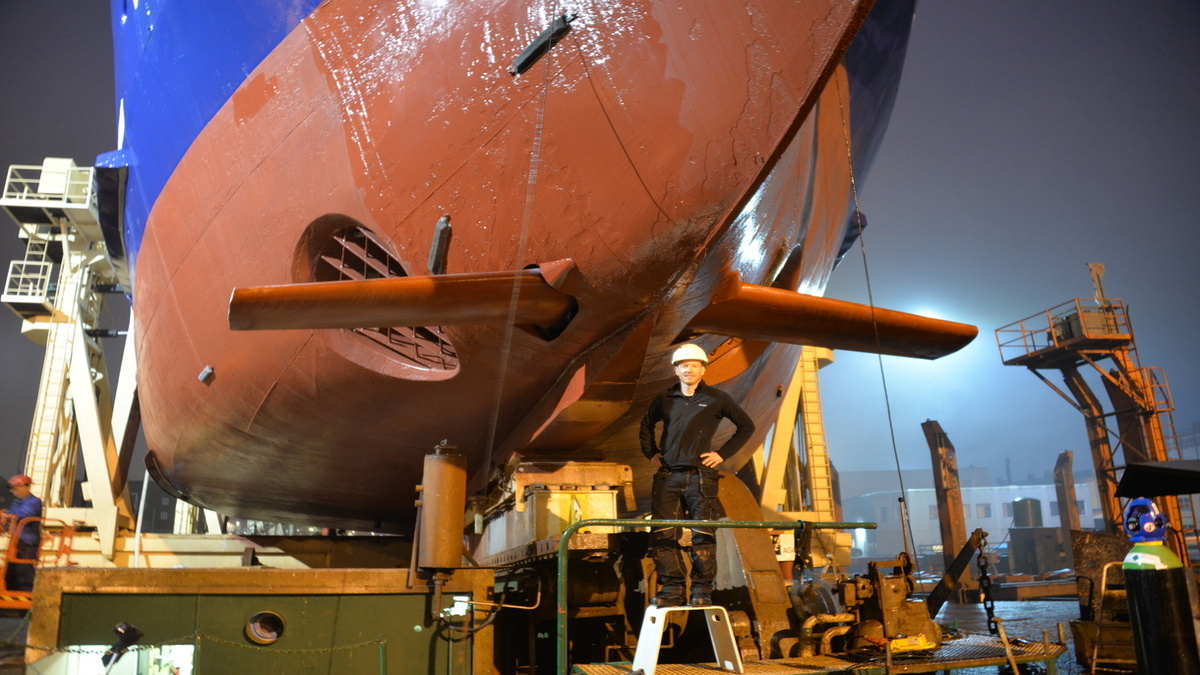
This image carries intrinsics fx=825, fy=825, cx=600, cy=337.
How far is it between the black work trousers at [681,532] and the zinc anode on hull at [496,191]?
1.78 ft

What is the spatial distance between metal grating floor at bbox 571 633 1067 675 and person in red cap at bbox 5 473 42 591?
5871mm

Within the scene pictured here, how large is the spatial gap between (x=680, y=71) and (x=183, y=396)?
5.11 metres

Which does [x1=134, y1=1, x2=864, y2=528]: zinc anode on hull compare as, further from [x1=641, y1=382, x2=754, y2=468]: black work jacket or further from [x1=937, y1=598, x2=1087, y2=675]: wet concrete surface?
Result: [x1=937, y1=598, x2=1087, y2=675]: wet concrete surface

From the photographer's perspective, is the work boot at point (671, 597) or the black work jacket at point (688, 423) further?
the black work jacket at point (688, 423)

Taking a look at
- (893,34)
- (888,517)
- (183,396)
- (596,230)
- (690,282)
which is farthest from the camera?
(888,517)

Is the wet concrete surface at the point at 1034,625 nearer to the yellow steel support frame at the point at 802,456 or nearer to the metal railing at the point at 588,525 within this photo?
the metal railing at the point at 588,525

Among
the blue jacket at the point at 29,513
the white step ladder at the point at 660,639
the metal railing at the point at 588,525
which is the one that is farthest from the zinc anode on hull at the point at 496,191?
the blue jacket at the point at 29,513

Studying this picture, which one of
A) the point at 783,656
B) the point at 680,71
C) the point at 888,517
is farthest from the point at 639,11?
the point at 888,517

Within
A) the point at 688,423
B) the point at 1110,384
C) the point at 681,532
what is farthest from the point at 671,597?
the point at 1110,384

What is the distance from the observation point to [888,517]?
2208 inches

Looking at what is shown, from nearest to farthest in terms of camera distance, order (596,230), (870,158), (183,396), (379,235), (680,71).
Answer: (680,71), (596,230), (379,235), (870,158), (183,396)

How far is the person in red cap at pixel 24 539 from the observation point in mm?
6863

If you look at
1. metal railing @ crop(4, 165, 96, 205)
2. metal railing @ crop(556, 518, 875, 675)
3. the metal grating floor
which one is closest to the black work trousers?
metal railing @ crop(556, 518, 875, 675)

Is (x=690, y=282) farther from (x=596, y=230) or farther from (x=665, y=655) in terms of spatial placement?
(x=665, y=655)
